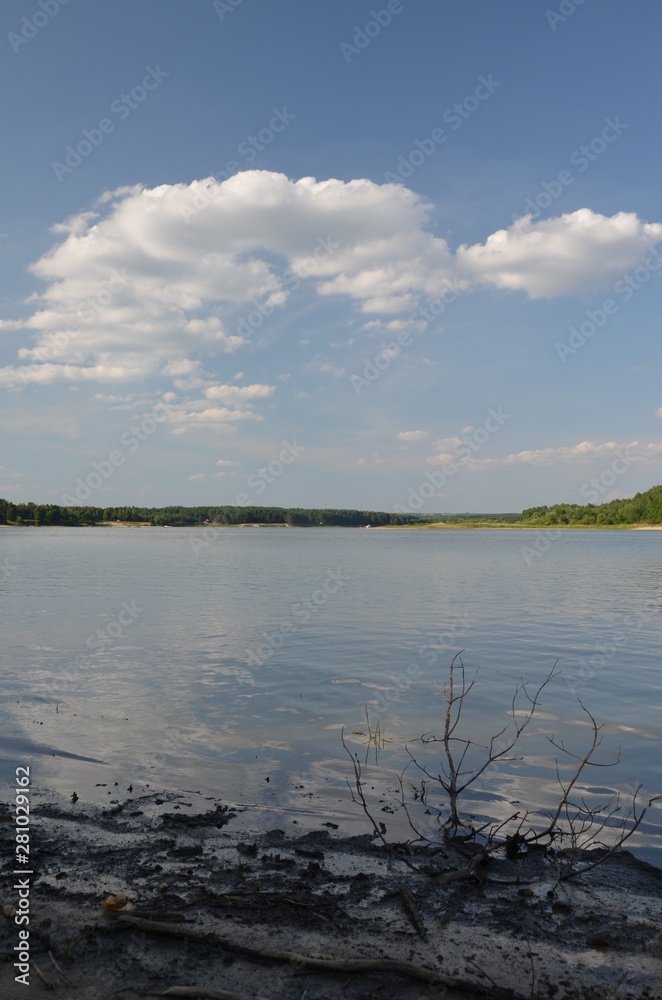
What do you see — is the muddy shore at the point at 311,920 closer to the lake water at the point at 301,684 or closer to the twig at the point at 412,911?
the twig at the point at 412,911

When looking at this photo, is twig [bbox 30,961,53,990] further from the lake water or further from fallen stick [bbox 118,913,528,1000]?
the lake water

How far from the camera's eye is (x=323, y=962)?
17.3ft

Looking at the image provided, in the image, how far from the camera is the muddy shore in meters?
5.14

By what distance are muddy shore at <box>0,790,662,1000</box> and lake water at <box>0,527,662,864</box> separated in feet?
4.56

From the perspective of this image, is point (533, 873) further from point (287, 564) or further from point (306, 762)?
point (287, 564)

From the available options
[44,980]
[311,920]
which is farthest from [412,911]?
[44,980]

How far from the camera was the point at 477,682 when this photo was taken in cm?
1706

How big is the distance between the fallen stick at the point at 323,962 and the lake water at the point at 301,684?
3.22 meters

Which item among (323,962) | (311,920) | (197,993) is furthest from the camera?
(311,920)

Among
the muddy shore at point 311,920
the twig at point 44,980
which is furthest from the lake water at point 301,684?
the twig at point 44,980

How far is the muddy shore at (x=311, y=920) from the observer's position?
5.14 meters

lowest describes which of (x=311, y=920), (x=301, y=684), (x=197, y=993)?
(x=301, y=684)

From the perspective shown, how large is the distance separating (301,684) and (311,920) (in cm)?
1082

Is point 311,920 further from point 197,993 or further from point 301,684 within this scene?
point 301,684
